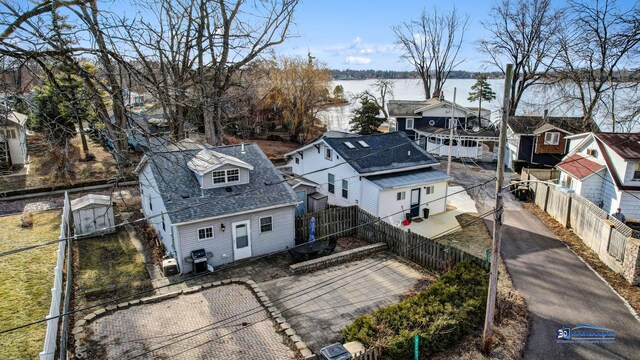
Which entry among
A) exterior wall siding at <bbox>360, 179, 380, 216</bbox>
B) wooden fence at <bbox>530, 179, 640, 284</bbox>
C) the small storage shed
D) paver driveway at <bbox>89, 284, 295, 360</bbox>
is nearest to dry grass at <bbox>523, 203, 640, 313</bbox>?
wooden fence at <bbox>530, 179, 640, 284</bbox>

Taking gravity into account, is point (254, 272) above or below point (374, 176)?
below

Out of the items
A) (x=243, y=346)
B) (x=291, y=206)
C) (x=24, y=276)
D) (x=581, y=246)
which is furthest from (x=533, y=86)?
(x=24, y=276)

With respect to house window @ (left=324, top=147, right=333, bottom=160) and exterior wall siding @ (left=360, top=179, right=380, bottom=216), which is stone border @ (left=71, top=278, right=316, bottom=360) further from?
house window @ (left=324, top=147, right=333, bottom=160)

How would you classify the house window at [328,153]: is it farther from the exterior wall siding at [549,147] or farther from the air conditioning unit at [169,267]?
the exterior wall siding at [549,147]

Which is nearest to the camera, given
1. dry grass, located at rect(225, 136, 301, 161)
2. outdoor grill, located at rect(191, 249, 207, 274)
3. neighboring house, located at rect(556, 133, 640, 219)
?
outdoor grill, located at rect(191, 249, 207, 274)

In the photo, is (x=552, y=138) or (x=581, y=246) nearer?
(x=581, y=246)

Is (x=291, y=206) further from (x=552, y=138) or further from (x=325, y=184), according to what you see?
(x=552, y=138)
